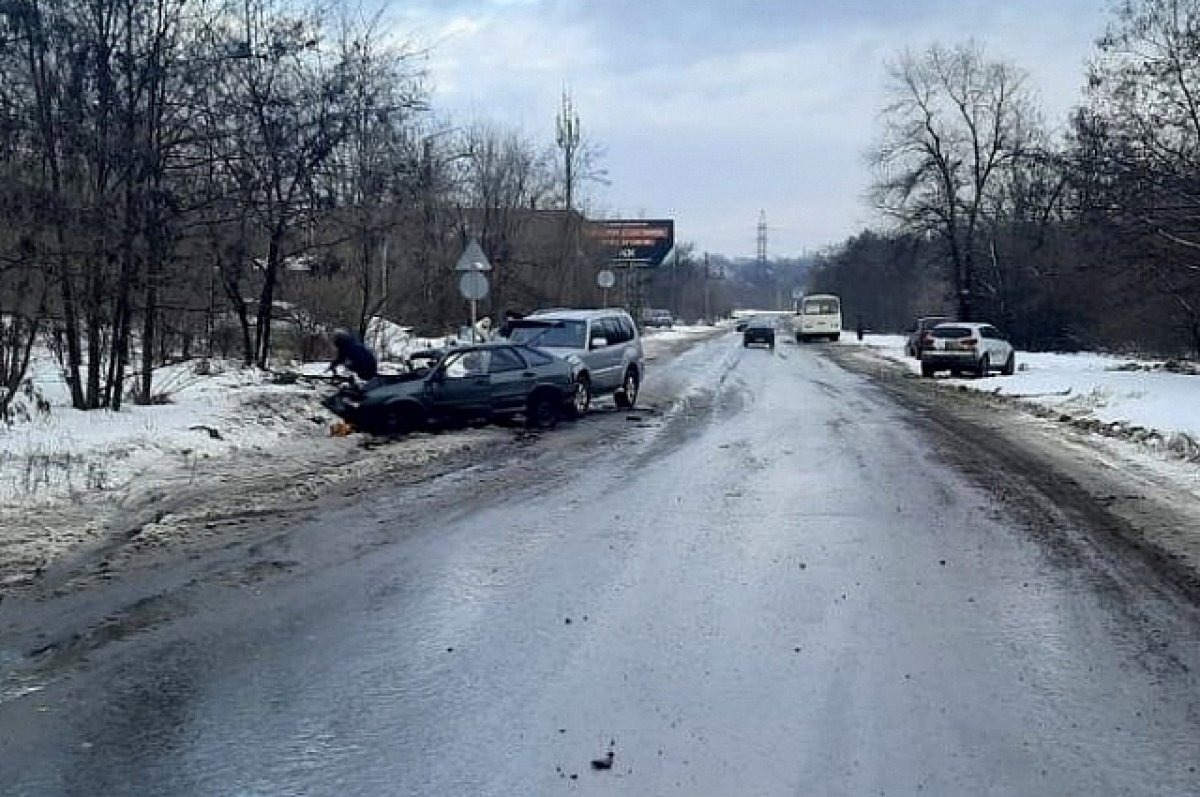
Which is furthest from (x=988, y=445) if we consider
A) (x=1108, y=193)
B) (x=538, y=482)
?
(x=1108, y=193)

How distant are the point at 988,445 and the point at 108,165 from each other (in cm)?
1325

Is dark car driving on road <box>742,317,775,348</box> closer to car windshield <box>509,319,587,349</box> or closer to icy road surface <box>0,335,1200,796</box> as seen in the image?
car windshield <box>509,319,587,349</box>

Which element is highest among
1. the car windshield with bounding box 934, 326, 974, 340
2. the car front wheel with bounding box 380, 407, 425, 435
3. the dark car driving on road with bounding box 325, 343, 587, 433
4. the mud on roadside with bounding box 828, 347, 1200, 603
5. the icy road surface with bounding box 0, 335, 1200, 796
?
the car windshield with bounding box 934, 326, 974, 340

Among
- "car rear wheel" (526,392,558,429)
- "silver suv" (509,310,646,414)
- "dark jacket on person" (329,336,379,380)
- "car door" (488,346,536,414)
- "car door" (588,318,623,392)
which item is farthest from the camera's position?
"car door" (588,318,623,392)

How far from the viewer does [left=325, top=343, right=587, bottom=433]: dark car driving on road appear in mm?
20375

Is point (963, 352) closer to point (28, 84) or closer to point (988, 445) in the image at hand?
point (988, 445)

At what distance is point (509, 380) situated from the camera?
842 inches

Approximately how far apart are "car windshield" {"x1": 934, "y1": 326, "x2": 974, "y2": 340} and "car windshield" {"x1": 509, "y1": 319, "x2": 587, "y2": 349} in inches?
671

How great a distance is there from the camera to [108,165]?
18.2 meters

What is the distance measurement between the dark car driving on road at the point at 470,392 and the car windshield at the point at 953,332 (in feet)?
61.0

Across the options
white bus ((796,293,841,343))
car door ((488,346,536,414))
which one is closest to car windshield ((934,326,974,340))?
car door ((488,346,536,414))

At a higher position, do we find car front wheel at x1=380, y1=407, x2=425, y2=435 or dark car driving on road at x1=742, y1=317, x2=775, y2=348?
dark car driving on road at x1=742, y1=317, x2=775, y2=348

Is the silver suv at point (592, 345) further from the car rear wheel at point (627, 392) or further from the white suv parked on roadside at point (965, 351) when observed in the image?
the white suv parked on roadside at point (965, 351)

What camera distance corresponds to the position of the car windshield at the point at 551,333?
78.7 ft
